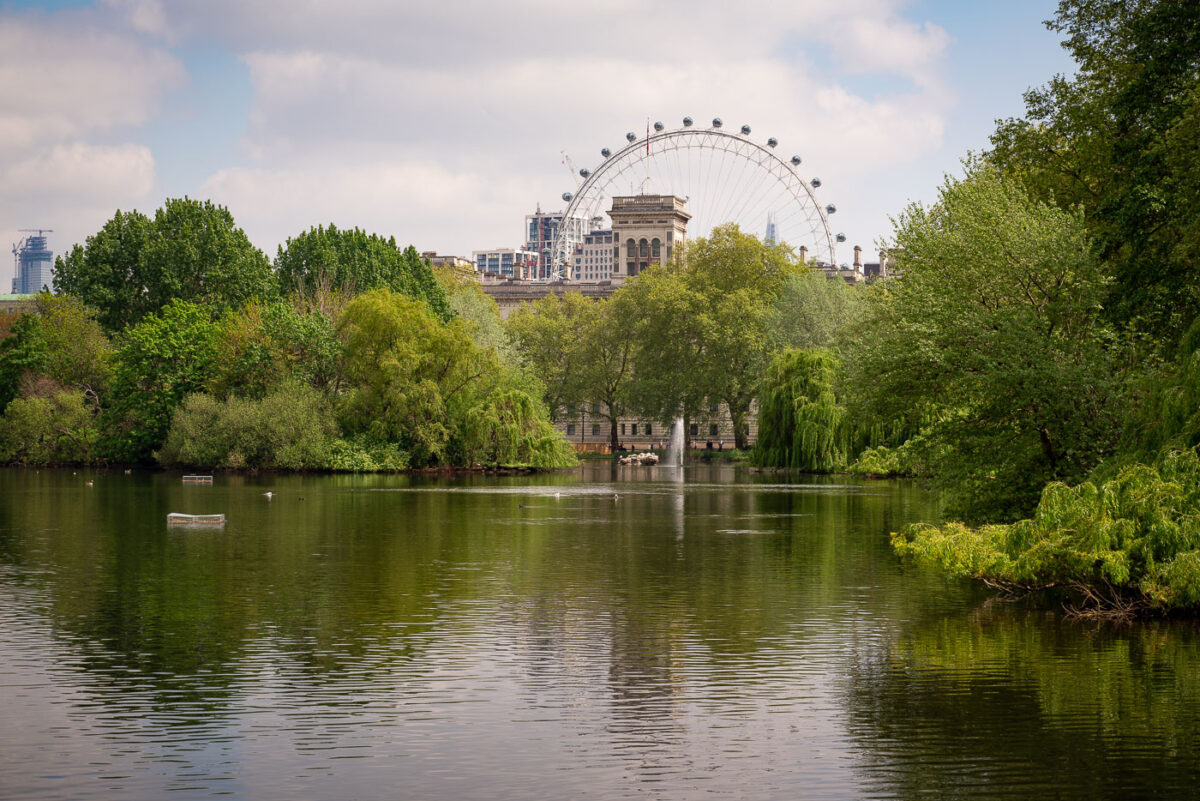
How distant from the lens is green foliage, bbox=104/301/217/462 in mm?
90125

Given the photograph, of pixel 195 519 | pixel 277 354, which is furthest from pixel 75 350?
pixel 195 519

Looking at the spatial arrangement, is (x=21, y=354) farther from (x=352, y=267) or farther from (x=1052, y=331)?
(x=1052, y=331)

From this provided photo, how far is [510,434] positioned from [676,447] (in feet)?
171

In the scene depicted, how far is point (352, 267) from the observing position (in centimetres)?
10256

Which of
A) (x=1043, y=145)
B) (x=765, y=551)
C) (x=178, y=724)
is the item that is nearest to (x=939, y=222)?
(x=1043, y=145)

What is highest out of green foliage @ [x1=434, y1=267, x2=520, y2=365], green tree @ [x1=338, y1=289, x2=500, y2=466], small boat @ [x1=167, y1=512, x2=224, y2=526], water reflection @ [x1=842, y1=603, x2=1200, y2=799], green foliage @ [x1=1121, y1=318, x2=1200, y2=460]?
green foliage @ [x1=434, y1=267, x2=520, y2=365]

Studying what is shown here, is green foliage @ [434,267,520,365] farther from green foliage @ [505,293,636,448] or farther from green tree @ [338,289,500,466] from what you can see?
green foliage @ [505,293,636,448]

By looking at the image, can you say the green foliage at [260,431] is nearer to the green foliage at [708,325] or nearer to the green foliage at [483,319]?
the green foliage at [483,319]

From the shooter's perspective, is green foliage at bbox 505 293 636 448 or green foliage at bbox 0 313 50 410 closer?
green foliage at bbox 0 313 50 410

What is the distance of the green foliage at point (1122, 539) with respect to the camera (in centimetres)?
2216

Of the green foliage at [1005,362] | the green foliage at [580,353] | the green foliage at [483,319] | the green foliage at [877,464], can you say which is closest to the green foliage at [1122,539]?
the green foliage at [1005,362]

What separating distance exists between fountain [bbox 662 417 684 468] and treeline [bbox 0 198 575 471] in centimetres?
2039

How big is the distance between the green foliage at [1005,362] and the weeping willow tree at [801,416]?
145 feet

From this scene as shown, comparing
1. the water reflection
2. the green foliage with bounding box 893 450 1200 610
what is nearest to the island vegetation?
the green foliage with bounding box 893 450 1200 610
